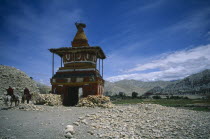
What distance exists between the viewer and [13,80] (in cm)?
3659

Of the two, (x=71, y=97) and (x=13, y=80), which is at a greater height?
(x=13, y=80)

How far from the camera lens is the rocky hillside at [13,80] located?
1345 inches

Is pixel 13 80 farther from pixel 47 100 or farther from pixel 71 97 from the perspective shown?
pixel 47 100

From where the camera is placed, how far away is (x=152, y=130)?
10.6m

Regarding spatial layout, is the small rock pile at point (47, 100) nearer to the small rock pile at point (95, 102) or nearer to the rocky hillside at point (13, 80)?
the small rock pile at point (95, 102)

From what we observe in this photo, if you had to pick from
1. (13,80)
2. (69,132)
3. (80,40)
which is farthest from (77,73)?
(13,80)

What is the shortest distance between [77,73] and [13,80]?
2098 cm

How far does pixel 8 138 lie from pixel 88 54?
18.3 m

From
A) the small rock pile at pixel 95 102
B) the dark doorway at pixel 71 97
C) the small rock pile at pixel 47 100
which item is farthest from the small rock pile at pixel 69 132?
the dark doorway at pixel 71 97

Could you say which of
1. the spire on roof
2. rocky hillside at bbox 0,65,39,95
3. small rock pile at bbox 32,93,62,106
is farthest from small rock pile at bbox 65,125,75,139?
rocky hillside at bbox 0,65,39,95

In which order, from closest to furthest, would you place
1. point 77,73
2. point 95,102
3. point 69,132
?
point 69,132 → point 95,102 → point 77,73

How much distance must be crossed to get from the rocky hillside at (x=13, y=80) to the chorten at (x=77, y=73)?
15.0m

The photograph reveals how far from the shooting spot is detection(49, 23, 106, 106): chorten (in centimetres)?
2147

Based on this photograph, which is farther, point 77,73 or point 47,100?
point 77,73
